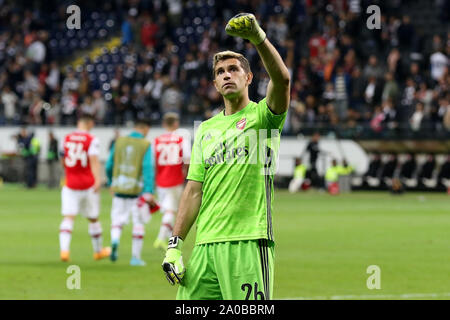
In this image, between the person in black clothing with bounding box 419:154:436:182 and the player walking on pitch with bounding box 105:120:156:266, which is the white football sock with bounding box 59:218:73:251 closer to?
the player walking on pitch with bounding box 105:120:156:266

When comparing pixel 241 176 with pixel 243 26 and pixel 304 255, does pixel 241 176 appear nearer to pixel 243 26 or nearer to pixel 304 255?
pixel 243 26

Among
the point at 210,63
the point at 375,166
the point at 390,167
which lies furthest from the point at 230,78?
the point at 210,63

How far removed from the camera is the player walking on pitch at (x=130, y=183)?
1457cm

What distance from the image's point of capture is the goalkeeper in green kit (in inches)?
246

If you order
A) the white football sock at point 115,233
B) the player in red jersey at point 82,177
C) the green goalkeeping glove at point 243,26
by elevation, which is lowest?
the white football sock at point 115,233

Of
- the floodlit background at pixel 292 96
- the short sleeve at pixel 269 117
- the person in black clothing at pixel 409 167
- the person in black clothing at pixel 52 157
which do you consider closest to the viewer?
the short sleeve at pixel 269 117

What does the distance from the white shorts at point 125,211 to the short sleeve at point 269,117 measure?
8.49m

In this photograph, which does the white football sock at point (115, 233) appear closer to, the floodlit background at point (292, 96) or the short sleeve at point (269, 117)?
the floodlit background at point (292, 96)

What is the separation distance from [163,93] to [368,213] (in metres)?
13.6

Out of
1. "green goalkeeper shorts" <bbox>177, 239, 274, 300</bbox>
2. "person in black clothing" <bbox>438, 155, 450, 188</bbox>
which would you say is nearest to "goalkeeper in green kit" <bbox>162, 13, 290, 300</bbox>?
"green goalkeeper shorts" <bbox>177, 239, 274, 300</bbox>

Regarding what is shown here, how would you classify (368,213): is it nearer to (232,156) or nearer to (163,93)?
(163,93)

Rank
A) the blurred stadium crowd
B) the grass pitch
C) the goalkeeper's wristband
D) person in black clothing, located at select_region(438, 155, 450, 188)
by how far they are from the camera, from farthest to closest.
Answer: the blurred stadium crowd, person in black clothing, located at select_region(438, 155, 450, 188), the grass pitch, the goalkeeper's wristband

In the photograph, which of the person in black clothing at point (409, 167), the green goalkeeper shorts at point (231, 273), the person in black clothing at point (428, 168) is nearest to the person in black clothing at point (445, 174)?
the person in black clothing at point (428, 168)

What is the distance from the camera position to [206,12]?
1539 inches
